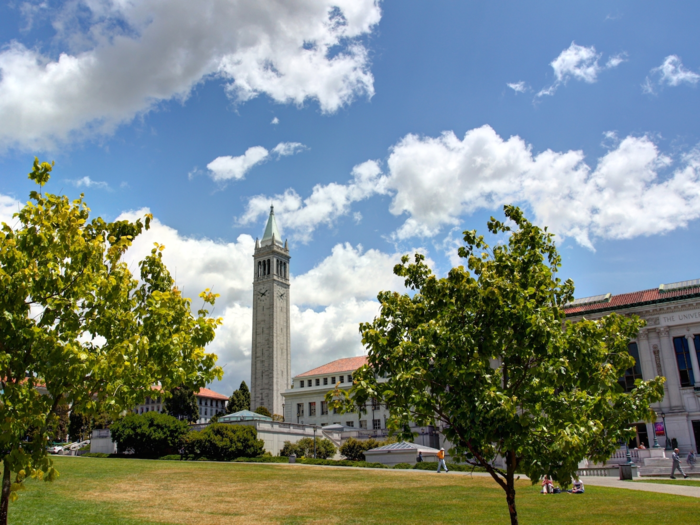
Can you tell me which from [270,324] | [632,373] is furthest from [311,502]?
[270,324]

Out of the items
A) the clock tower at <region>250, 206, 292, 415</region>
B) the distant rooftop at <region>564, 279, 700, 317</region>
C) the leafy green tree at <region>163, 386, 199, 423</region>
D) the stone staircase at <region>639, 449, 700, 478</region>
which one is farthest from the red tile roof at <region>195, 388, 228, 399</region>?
the stone staircase at <region>639, 449, 700, 478</region>

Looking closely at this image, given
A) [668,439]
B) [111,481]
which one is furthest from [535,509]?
[668,439]

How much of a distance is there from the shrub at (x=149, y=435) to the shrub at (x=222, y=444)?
7.03ft

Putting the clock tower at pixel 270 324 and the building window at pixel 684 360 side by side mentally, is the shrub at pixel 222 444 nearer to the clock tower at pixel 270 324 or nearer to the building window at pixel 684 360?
the building window at pixel 684 360

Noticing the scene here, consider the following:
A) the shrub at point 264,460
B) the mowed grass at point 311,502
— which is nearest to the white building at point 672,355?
the mowed grass at point 311,502

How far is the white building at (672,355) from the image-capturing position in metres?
45.8

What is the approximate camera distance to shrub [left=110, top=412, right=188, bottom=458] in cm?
5438

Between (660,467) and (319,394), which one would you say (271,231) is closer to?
(319,394)

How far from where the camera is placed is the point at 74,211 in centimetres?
1217

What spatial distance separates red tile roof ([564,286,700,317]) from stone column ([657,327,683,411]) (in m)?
2.80

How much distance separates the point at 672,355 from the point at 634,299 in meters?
6.40

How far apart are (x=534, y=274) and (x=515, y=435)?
369cm

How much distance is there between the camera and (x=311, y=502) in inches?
923

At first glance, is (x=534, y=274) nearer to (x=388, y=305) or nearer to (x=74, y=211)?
(x=388, y=305)
